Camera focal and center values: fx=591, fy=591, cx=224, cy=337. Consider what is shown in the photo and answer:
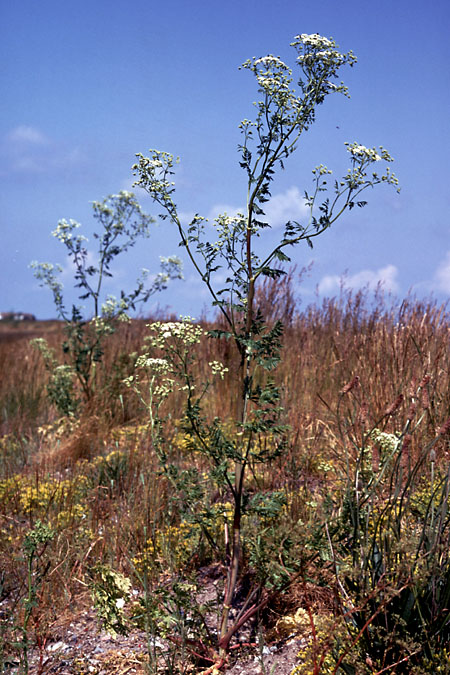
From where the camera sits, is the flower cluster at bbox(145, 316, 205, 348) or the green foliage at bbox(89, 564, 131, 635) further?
the flower cluster at bbox(145, 316, 205, 348)

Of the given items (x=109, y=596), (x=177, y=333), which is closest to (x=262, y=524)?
(x=109, y=596)

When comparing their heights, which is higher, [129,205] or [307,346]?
[129,205]

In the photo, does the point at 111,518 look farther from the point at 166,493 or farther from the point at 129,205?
the point at 129,205

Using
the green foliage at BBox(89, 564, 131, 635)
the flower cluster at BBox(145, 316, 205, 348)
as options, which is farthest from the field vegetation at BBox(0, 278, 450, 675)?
the flower cluster at BBox(145, 316, 205, 348)

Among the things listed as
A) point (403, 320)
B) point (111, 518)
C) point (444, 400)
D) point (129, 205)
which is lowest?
point (111, 518)

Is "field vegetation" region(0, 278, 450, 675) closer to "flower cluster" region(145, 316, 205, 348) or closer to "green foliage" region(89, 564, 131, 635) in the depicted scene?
"green foliage" region(89, 564, 131, 635)

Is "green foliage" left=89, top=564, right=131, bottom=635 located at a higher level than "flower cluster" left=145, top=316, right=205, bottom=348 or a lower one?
lower

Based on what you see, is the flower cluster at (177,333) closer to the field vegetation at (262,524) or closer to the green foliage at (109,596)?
the field vegetation at (262,524)

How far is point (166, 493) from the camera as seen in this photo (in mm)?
4172

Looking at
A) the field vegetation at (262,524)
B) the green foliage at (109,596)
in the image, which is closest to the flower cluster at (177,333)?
the field vegetation at (262,524)

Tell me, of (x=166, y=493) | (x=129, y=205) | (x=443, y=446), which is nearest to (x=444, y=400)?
(x=443, y=446)

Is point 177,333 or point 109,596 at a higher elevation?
point 177,333

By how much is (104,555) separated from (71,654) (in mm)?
802

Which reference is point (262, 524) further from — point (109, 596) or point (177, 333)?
point (177, 333)
